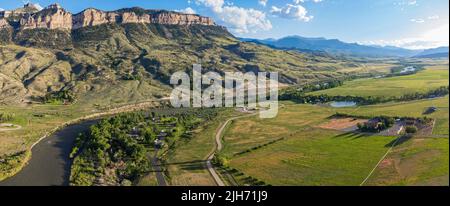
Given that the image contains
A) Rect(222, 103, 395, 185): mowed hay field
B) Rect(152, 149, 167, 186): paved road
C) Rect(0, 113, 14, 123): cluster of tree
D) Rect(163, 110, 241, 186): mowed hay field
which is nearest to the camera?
Rect(222, 103, 395, 185): mowed hay field

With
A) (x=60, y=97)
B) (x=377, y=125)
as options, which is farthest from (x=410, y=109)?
(x=60, y=97)

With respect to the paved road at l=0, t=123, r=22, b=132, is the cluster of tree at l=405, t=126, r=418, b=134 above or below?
above

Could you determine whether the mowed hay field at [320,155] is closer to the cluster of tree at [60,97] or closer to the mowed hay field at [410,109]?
the mowed hay field at [410,109]

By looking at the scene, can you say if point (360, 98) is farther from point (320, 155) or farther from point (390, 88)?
point (320, 155)

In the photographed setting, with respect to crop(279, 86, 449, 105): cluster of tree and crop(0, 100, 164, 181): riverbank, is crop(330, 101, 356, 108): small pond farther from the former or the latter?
crop(0, 100, 164, 181): riverbank

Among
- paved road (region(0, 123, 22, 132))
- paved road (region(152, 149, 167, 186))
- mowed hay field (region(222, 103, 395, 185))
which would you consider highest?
paved road (region(0, 123, 22, 132))

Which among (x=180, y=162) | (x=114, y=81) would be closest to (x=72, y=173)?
(x=180, y=162)

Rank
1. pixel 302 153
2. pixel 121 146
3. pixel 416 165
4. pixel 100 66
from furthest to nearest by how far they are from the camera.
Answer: pixel 100 66 → pixel 121 146 → pixel 302 153 → pixel 416 165

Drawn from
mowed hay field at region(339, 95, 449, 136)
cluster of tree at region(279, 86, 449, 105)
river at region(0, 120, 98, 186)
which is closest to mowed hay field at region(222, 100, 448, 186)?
mowed hay field at region(339, 95, 449, 136)
